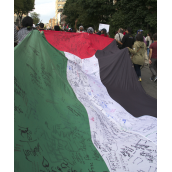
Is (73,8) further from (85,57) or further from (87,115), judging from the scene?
(87,115)

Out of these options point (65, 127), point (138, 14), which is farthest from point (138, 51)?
point (138, 14)

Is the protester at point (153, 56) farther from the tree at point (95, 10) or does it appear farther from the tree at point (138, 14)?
the tree at point (95, 10)

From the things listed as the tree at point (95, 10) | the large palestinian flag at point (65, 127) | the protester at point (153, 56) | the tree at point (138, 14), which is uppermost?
the tree at point (95, 10)

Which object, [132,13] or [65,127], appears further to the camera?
[132,13]

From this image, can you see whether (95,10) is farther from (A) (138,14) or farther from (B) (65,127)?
(B) (65,127)

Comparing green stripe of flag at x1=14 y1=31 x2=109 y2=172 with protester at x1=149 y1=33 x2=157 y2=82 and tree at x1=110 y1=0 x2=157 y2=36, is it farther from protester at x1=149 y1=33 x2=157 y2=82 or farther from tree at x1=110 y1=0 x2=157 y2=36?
tree at x1=110 y1=0 x2=157 y2=36

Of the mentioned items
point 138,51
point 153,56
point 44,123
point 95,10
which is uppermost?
point 95,10

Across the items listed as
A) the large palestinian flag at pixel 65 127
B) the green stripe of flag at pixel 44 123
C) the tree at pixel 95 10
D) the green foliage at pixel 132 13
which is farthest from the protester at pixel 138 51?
the tree at pixel 95 10

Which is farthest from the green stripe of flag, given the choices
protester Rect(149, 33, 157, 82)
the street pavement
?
protester Rect(149, 33, 157, 82)

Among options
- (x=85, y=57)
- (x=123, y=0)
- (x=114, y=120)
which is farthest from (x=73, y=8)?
(x=114, y=120)

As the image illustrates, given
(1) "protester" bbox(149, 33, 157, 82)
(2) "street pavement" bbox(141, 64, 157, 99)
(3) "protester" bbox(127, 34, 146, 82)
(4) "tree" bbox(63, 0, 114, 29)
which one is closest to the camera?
(2) "street pavement" bbox(141, 64, 157, 99)
